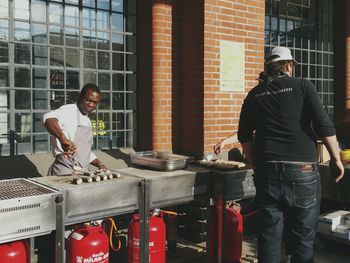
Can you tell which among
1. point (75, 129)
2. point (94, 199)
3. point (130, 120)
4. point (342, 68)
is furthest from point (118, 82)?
point (342, 68)

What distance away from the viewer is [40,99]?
547 cm

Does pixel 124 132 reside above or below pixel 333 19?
below

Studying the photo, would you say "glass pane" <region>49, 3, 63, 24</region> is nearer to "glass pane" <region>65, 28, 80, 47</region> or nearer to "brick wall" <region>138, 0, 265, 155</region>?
"glass pane" <region>65, 28, 80, 47</region>

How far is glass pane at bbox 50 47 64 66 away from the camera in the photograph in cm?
550

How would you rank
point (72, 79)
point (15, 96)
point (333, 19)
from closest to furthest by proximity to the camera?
point (15, 96) < point (72, 79) < point (333, 19)

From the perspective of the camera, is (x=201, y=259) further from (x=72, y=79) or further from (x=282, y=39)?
(x=282, y=39)

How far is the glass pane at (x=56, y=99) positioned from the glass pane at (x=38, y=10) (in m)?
0.86

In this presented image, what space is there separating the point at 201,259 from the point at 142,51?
275cm

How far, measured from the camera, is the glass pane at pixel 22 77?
531cm

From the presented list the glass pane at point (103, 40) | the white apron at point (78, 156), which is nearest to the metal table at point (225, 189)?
the white apron at point (78, 156)

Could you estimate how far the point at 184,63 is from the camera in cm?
609

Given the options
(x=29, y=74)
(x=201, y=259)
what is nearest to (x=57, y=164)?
(x=29, y=74)

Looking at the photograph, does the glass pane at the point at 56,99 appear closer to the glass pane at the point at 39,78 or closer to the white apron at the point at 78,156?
the glass pane at the point at 39,78

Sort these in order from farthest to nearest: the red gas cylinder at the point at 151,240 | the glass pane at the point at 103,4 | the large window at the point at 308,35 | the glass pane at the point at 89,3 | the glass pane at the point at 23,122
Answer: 1. the large window at the point at 308,35
2. the glass pane at the point at 103,4
3. the glass pane at the point at 89,3
4. the glass pane at the point at 23,122
5. the red gas cylinder at the point at 151,240
